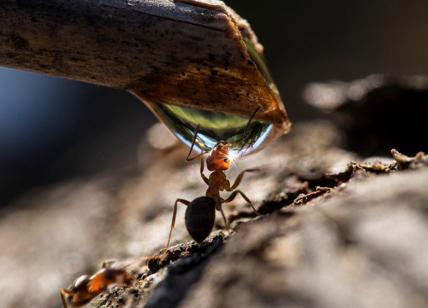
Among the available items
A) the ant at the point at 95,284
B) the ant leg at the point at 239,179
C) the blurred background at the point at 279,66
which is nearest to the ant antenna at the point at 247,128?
the ant leg at the point at 239,179

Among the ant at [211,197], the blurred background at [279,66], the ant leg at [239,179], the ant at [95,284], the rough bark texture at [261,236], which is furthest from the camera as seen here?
the blurred background at [279,66]

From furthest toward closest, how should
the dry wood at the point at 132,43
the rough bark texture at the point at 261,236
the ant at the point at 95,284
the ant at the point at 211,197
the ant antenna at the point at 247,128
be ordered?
the ant antenna at the point at 247,128 < the ant at the point at 211,197 < the ant at the point at 95,284 < the dry wood at the point at 132,43 < the rough bark texture at the point at 261,236

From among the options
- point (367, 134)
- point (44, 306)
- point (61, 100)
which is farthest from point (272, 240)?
point (61, 100)

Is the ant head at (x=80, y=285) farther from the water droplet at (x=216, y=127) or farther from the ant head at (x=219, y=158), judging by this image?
the ant head at (x=219, y=158)

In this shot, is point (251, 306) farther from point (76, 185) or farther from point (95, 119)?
point (95, 119)

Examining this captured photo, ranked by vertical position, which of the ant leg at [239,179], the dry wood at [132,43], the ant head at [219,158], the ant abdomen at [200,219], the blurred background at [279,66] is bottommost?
the blurred background at [279,66]

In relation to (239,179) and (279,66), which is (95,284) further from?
(279,66)

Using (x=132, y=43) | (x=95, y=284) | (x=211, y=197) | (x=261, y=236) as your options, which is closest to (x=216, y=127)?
(x=211, y=197)

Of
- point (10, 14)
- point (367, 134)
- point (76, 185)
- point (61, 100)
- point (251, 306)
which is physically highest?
point (10, 14)
